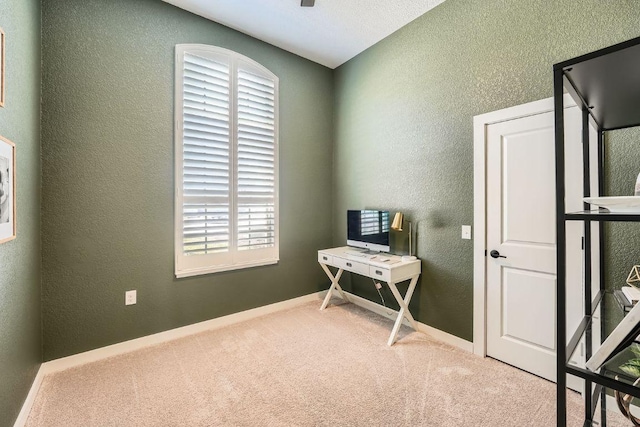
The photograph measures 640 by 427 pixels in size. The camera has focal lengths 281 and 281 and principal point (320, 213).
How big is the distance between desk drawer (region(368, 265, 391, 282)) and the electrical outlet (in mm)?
2181

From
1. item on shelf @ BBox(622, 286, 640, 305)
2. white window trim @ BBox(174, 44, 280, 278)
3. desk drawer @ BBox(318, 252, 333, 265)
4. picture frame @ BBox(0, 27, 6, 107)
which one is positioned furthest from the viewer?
desk drawer @ BBox(318, 252, 333, 265)

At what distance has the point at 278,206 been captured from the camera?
3445mm

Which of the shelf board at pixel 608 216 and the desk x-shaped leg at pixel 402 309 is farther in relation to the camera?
the desk x-shaped leg at pixel 402 309

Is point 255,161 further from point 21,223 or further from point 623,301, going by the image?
point 623,301

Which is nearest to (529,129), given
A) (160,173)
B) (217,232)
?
(217,232)

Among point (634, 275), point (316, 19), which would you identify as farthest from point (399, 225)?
point (316, 19)

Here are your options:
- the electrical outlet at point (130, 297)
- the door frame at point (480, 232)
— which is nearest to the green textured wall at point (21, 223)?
the electrical outlet at point (130, 297)

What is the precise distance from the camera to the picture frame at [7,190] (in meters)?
1.45

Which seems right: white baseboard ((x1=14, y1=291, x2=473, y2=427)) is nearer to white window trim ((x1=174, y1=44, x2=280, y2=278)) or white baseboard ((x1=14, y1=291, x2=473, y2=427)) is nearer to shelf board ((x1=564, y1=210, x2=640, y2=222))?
white window trim ((x1=174, y1=44, x2=280, y2=278))

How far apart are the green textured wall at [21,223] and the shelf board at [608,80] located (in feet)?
8.39

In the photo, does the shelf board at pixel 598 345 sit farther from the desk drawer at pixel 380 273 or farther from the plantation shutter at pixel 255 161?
the plantation shutter at pixel 255 161

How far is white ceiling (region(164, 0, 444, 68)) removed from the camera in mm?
2645

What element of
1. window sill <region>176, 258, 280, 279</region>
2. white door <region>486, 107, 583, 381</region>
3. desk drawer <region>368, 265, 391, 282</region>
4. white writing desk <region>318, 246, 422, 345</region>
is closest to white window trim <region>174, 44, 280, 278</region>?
window sill <region>176, 258, 280, 279</region>

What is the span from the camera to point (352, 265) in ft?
9.78
